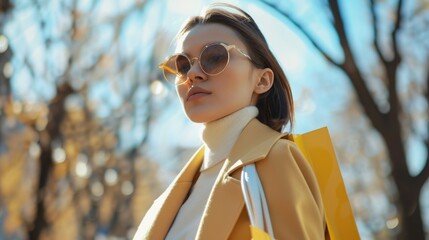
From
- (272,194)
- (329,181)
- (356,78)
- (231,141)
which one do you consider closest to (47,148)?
(356,78)

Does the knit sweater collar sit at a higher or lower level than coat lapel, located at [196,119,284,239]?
higher

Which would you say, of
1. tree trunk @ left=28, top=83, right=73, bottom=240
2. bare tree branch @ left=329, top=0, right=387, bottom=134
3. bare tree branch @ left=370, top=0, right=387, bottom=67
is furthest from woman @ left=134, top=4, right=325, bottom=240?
tree trunk @ left=28, top=83, right=73, bottom=240

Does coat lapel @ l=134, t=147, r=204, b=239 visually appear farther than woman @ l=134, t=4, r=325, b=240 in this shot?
Yes

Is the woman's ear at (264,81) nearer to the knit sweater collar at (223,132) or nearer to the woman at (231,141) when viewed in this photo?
the woman at (231,141)

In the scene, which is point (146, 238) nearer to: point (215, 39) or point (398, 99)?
point (215, 39)

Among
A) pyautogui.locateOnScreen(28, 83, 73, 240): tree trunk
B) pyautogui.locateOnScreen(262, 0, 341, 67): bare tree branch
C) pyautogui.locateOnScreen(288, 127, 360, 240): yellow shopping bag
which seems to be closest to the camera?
pyautogui.locateOnScreen(288, 127, 360, 240): yellow shopping bag

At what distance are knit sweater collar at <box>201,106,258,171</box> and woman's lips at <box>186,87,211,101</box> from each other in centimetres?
10

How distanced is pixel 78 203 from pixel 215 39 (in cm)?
1463

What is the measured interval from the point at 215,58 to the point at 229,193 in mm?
463

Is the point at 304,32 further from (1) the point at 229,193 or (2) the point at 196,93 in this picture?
(1) the point at 229,193

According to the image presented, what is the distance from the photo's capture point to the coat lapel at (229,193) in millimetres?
2246

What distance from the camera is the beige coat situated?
2.18 m

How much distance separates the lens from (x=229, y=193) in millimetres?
2295

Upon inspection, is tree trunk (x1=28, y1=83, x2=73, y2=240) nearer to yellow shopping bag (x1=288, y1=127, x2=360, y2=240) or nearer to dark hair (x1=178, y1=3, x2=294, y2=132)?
dark hair (x1=178, y1=3, x2=294, y2=132)
